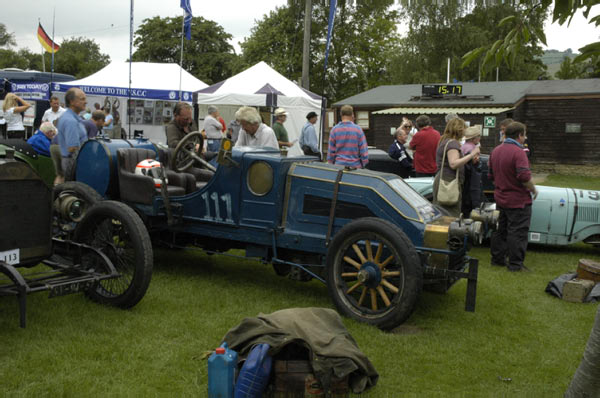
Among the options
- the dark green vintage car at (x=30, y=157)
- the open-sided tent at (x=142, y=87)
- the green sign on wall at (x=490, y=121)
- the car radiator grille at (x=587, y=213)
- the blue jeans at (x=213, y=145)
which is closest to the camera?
the dark green vintage car at (x=30, y=157)

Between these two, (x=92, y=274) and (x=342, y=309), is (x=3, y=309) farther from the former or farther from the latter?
(x=342, y=309)

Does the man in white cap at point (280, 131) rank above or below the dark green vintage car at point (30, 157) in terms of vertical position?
above

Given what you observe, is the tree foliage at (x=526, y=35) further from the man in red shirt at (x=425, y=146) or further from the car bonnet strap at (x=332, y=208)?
the man in red shirt at (x=425, y=146)

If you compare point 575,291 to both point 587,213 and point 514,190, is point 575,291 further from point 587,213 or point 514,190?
point 587,213

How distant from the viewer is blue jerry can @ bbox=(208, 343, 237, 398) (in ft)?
11.0

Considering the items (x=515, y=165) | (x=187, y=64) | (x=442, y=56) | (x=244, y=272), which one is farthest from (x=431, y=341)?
(x=187, y=64)

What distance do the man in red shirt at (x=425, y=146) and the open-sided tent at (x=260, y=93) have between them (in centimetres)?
838

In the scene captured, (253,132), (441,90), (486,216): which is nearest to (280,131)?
(253,132)

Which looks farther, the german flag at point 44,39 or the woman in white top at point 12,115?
the german flag at point 44,39

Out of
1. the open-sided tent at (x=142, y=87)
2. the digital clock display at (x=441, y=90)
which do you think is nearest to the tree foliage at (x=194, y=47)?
the digital clock display at (x=441, y=90)

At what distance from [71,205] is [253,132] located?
2.30m

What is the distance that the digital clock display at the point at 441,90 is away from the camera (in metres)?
26.9

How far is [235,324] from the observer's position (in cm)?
482

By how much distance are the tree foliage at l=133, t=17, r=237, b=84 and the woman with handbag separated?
145 ft
